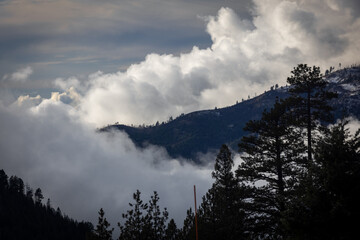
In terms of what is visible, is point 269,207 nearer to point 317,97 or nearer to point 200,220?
point 200,220

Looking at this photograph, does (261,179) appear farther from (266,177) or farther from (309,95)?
(309,95)

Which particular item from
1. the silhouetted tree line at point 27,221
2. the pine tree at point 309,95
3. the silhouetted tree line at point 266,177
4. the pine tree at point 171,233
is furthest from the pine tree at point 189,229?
the silhouetted tree line at point 27,221

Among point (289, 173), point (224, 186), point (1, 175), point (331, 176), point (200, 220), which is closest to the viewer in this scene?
point (331, 176)

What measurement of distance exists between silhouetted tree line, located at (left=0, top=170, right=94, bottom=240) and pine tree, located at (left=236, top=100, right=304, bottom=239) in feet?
490

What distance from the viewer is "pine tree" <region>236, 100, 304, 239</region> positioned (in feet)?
78.3

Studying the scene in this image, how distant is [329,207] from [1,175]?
196m

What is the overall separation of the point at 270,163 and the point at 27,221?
171 meters

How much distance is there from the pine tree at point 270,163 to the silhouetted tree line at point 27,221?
490 ft

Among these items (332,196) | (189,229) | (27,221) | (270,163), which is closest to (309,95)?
(270,163)

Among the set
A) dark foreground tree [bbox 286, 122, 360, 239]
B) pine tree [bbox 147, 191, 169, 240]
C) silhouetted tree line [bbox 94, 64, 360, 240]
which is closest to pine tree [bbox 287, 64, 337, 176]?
silhouetted tree line [bbox 94, 64, 360, 240]

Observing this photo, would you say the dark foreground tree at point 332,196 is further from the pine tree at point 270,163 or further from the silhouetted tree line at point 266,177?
the pine tree at point 270,163

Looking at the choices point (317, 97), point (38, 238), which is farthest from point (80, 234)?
point (317, 97)

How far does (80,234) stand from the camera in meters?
158

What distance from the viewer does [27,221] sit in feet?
525
